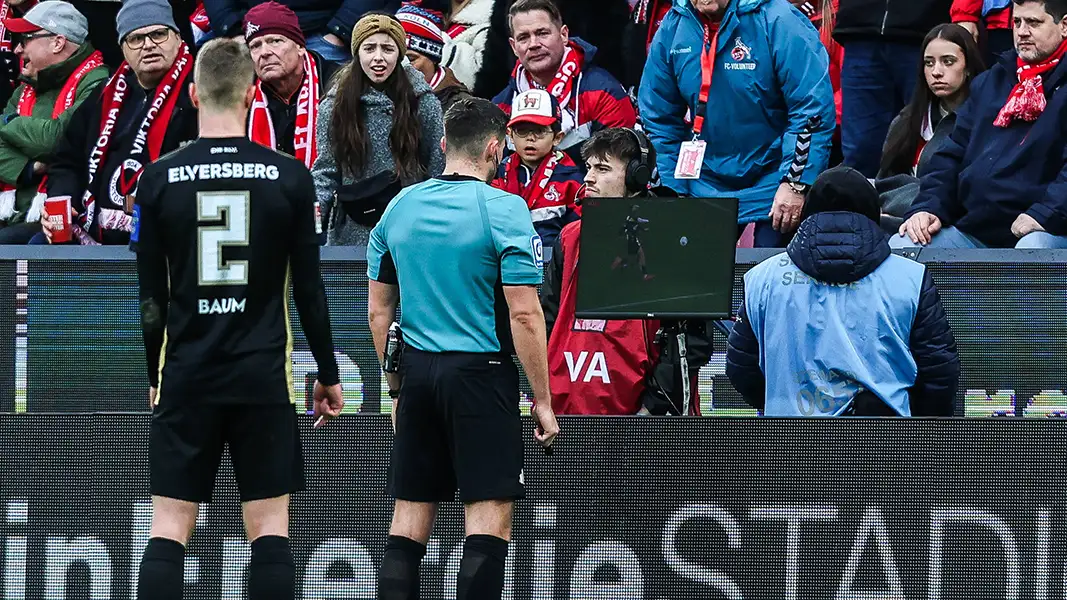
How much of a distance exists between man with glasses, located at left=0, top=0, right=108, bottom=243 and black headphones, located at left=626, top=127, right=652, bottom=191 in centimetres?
398

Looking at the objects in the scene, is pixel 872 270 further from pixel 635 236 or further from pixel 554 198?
pixel 554 198

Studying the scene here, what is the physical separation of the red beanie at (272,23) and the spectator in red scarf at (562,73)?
1.20 m

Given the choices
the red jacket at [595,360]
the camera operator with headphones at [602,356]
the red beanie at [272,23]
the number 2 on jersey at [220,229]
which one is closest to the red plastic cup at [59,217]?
the red beanie at [272,23]

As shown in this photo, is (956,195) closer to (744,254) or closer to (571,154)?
(744,254)

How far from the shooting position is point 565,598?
655 cm

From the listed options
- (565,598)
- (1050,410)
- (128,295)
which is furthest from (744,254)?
(128,295)

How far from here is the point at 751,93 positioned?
9.16 meters

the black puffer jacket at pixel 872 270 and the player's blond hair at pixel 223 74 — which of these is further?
the black puffer jacket at pixel 872 270

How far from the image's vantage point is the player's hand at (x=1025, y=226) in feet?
26.6

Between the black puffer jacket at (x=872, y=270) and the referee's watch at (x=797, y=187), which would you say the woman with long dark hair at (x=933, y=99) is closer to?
the referee's watch at (x=797, y=187)

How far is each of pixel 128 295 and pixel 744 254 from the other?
304 centimetres

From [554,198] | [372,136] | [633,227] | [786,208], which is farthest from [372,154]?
[633,227]

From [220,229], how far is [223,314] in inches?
11.0

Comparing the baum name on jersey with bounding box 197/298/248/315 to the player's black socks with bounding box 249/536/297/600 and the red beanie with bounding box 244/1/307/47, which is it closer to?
the player's black socks with bounding box 249/536/297/600
